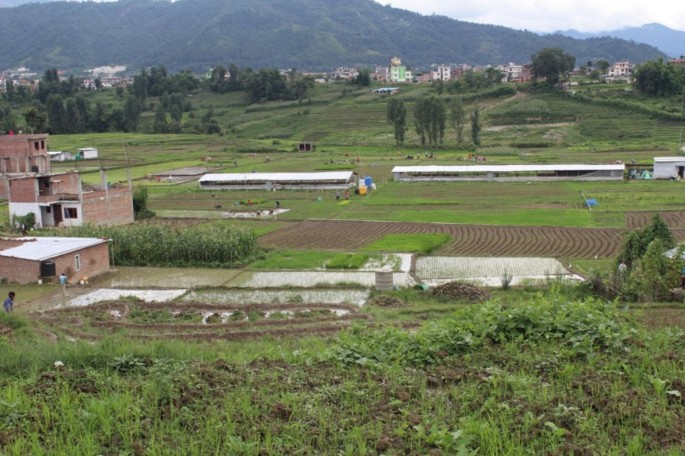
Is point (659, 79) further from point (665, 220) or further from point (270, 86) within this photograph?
point (665, 220)

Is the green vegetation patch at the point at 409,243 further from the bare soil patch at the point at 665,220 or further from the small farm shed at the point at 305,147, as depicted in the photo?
the small farm shed at the point at 305,147

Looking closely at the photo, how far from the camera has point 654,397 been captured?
698 centimetres

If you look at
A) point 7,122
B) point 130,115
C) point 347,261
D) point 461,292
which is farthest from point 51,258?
point 130,115

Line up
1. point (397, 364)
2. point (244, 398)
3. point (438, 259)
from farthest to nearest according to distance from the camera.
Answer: point (438, 259) < point (397, 364) < point (244, 398)

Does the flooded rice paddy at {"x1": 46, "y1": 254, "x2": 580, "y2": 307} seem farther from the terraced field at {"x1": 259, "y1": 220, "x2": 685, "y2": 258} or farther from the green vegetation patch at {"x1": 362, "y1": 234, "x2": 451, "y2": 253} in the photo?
the terraced field at {"x1": 259, "y1": 220, "x2": 685, "y2": 258}

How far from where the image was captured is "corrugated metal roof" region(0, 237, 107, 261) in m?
22.6

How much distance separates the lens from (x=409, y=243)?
89.1 ft

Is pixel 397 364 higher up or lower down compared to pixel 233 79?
lower down

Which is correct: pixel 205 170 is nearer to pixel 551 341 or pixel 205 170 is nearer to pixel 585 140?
pixel 585 140

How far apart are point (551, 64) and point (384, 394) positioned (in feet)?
291

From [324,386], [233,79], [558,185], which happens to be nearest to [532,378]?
[324,386]

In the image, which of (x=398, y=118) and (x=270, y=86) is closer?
(x=398, y=118)

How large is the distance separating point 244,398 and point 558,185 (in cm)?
3986

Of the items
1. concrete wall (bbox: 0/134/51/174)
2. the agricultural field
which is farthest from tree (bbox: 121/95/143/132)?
the agricultural field
